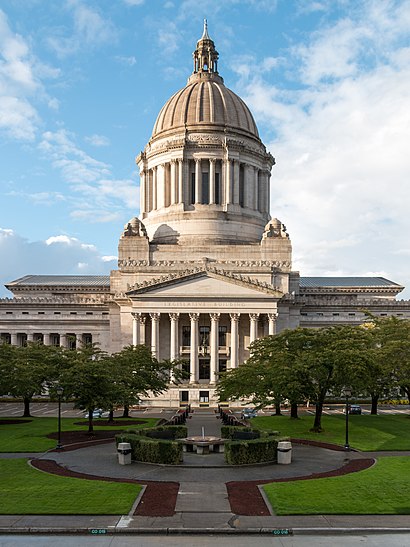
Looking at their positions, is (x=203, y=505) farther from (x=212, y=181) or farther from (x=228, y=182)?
(x=212, y=181)

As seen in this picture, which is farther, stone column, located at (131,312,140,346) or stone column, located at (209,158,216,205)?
stone column, located at (209,158,216,205)

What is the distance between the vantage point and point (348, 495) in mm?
26719

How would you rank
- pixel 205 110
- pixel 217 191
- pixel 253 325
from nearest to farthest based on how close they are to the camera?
pixel 253 325 < pixel 217 191 < pixel 205 110

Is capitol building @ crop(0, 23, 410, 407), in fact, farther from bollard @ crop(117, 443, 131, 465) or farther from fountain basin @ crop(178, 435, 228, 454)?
bollard @ crop(117, 443, 131, 465)

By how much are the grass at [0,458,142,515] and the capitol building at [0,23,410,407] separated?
161ft

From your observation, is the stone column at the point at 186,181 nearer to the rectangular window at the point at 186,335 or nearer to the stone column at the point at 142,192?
the stone column at the point at 142,192

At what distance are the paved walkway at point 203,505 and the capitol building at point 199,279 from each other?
4257 centimetres

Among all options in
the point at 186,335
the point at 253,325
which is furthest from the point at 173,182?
the point at 253,325

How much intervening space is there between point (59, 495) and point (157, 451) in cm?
884

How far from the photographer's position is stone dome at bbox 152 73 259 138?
107 meters

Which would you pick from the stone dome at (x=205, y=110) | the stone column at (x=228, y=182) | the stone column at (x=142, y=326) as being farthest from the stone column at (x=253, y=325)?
→ the stone dome at (x=205, y=110)

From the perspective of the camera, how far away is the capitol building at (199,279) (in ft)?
276

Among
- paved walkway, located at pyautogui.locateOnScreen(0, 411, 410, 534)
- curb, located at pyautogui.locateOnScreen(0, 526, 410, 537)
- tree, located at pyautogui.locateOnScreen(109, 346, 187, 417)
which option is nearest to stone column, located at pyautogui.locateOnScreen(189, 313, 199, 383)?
tree, located at pyautogui.locateOnScreen(109, 346, 187, 417)

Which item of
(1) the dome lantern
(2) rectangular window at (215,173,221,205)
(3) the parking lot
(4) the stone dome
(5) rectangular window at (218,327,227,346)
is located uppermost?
(1) the dome lantern
